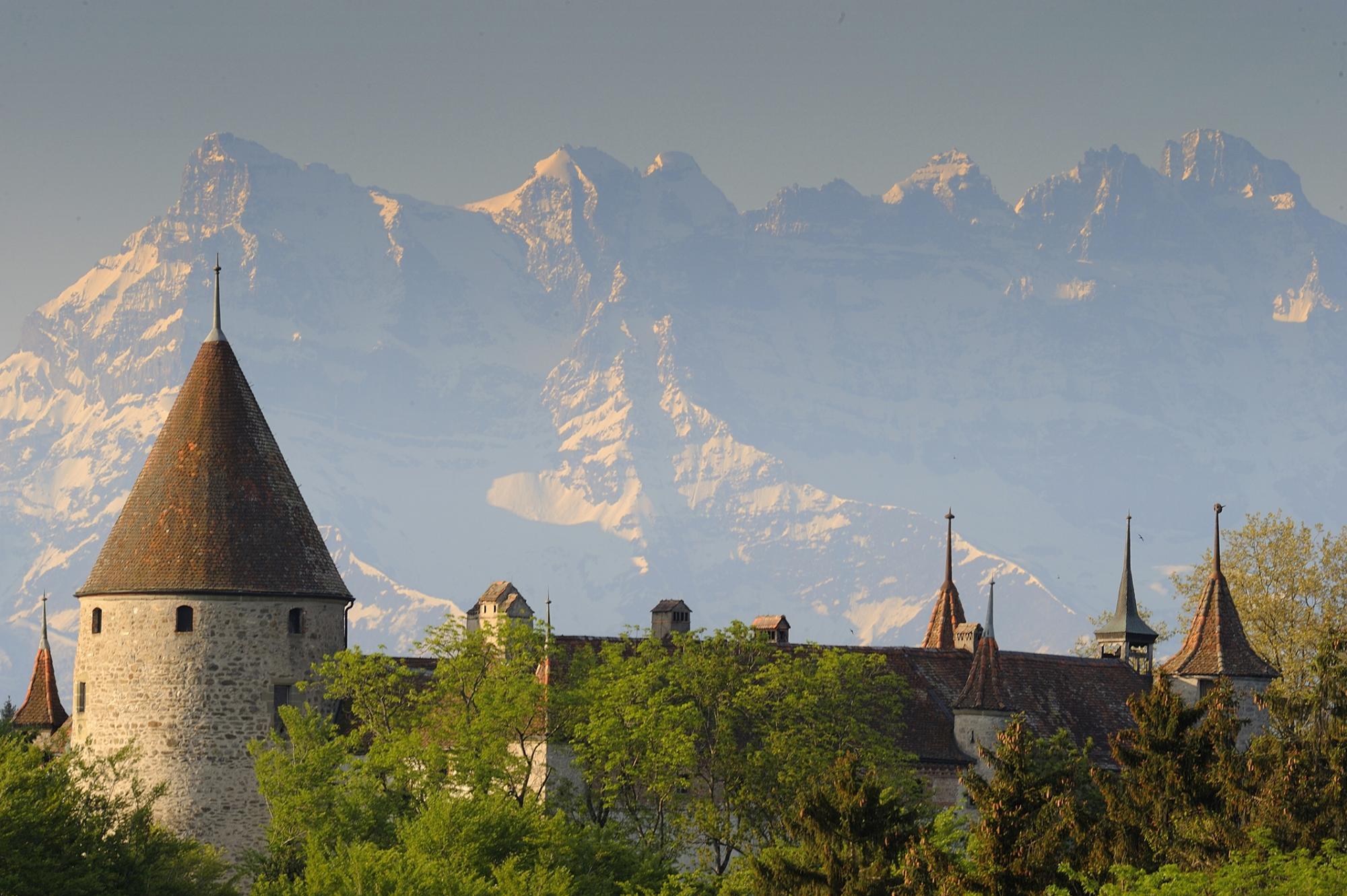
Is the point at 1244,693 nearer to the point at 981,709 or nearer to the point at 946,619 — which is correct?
the point at 981,709

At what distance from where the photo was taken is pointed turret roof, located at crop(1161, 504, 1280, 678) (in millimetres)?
68562

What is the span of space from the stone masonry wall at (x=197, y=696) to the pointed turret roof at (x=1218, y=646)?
1111 inches

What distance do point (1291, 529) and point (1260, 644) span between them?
4575mm

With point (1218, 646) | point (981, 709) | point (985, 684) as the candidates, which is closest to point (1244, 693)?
point (1218, 646)

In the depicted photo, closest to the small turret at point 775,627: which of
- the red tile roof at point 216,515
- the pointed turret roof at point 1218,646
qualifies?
the pointed turret roof at point 1218,646

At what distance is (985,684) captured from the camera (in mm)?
62500

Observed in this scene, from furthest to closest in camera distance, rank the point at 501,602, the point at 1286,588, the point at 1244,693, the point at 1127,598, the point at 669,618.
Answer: the point at 1286,588 → the point at 1127,598 → the point at 501,602 → the point at 669,618 → the point at 1244,693

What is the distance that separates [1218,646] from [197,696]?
31.2 meters

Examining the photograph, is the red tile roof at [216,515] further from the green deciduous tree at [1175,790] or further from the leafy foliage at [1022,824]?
the green deciduous tree at [1175,790]

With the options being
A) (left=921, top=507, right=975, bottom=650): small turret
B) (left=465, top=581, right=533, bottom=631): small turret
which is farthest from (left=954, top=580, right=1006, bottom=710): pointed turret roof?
(left=465, top=581, right=533, bottom=631): small turret

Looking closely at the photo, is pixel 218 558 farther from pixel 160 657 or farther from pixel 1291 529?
pixel 1291 529

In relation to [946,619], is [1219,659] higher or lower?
lower

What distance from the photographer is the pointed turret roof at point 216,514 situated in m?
54.8

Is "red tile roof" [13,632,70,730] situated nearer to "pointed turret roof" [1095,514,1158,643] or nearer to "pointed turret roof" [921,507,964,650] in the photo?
"pointed turret roof" [921,507,964,650]
